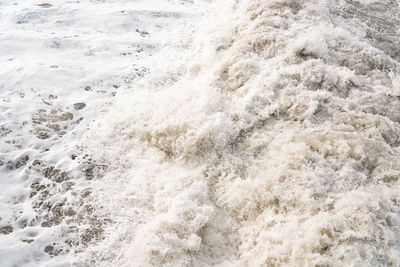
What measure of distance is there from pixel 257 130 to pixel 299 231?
153cm

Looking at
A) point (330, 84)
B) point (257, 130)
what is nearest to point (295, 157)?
point (257, 130)

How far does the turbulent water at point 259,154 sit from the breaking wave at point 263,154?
13mm

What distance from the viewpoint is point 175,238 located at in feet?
10.5

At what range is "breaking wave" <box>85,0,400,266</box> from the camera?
3082mm

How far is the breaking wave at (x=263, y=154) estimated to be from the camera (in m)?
3.08

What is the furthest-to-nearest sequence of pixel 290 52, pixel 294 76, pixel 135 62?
pixel 135 62, pixel 290 52, pixel 294 76

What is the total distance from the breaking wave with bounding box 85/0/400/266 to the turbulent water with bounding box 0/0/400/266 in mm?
13

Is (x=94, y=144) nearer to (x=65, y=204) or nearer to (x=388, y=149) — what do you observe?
(x=65, y=204)

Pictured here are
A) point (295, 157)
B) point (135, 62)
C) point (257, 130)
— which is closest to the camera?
point (295, 157)

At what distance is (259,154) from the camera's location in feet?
13.1

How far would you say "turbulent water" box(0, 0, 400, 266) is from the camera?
3092 mm

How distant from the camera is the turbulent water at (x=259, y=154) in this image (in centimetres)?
309

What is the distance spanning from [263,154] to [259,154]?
1.9 inches

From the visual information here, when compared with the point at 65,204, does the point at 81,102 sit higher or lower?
higher
